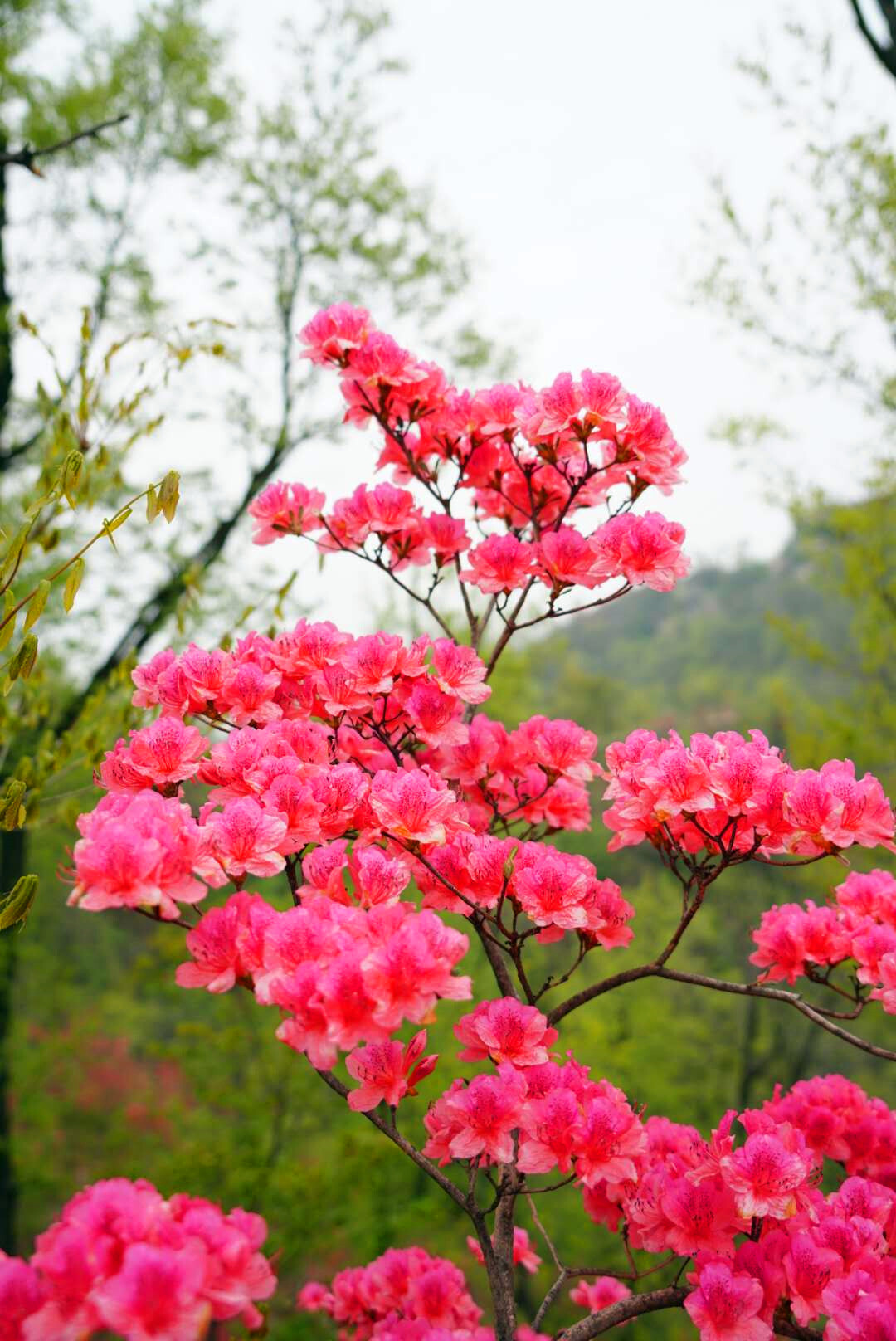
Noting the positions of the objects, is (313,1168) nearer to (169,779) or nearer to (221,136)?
(169,779)

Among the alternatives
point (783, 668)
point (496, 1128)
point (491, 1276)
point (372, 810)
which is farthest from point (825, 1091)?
point (783, 668)

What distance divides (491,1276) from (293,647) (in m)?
1.21

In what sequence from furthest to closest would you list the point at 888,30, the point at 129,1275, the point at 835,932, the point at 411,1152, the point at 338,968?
1. the point at 888,30
2. the point at 835,932
3. the point at 411,1152
4. the point at 338,968
5. the point at 129,1275

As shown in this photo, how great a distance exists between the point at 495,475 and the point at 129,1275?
65.3 inches

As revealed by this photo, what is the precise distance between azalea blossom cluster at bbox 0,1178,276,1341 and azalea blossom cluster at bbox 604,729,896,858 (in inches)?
35.0

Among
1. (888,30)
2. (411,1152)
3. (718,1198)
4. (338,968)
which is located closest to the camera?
(338,968)

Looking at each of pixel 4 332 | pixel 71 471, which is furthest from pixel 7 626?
pixel 4 332

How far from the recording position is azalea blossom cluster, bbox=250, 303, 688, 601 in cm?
176

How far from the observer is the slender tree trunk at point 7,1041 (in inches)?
249

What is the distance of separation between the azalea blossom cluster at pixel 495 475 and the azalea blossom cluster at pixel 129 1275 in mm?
1239

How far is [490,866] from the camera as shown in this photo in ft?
4.84

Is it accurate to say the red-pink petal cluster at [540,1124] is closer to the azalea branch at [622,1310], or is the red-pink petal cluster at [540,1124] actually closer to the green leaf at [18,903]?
the azalea branch at [622,1310]

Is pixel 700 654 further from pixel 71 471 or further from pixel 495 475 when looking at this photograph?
pixel 71 471

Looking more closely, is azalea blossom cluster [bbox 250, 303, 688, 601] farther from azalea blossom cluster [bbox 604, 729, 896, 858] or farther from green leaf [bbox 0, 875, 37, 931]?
green leaf [bbox 0, 875, 37, 931]
